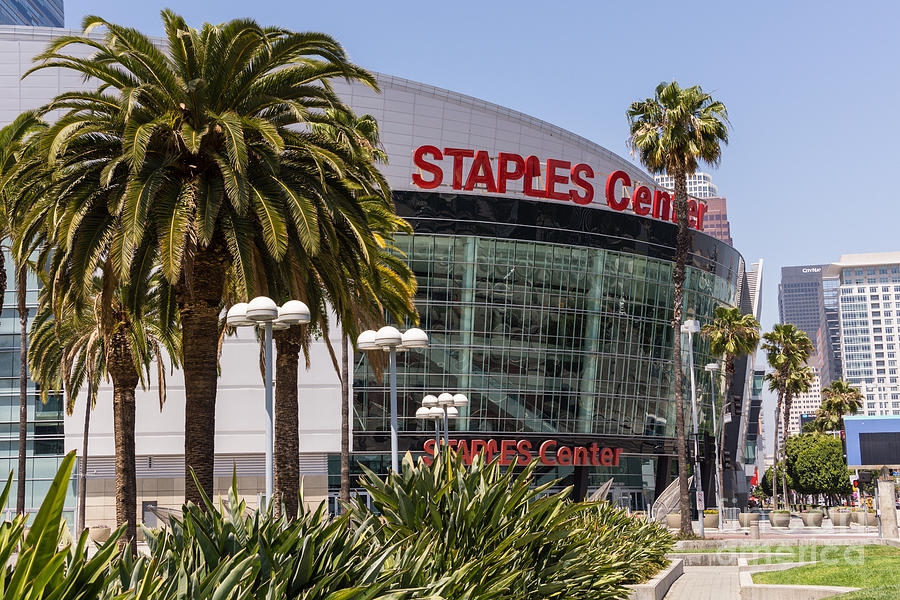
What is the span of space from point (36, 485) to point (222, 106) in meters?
45.5

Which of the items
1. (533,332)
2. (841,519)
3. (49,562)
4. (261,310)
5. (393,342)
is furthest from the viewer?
(533,332)

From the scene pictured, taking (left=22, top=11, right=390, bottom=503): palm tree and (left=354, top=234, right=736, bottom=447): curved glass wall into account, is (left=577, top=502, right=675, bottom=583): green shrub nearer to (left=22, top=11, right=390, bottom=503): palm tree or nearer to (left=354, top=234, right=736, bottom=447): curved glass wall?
(left=22, top=11, right=390, bottom=503): palm tree

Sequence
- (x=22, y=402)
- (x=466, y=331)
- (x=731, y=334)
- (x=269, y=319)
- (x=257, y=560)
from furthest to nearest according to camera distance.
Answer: (x=731, y=334) → (x=466, y=331) → (x=22, y=402) → (x=269, y=319) → (x=257, y=560)

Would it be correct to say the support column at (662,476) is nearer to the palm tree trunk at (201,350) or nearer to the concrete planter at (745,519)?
the concrete planter at (745,519)

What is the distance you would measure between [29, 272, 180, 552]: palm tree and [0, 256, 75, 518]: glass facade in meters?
14.1

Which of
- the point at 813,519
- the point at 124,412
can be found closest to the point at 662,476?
the point at 813,519

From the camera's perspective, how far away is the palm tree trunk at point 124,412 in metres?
31.6

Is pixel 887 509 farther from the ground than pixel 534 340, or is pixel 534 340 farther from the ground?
pixel 534 340

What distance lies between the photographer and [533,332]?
61844 millimetres

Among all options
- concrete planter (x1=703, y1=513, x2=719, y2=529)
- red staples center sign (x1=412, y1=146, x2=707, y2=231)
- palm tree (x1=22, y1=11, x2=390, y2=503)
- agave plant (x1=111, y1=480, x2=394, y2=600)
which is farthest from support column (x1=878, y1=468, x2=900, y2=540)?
agave plant (x1=111, y1=480, x2=394, y2=600)

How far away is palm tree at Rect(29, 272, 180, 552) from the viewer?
70.5 ft

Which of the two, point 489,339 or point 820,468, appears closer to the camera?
point 489,339

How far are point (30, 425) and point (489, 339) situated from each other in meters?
29.1

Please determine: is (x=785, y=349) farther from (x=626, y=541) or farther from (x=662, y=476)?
(x=626, y=541)
